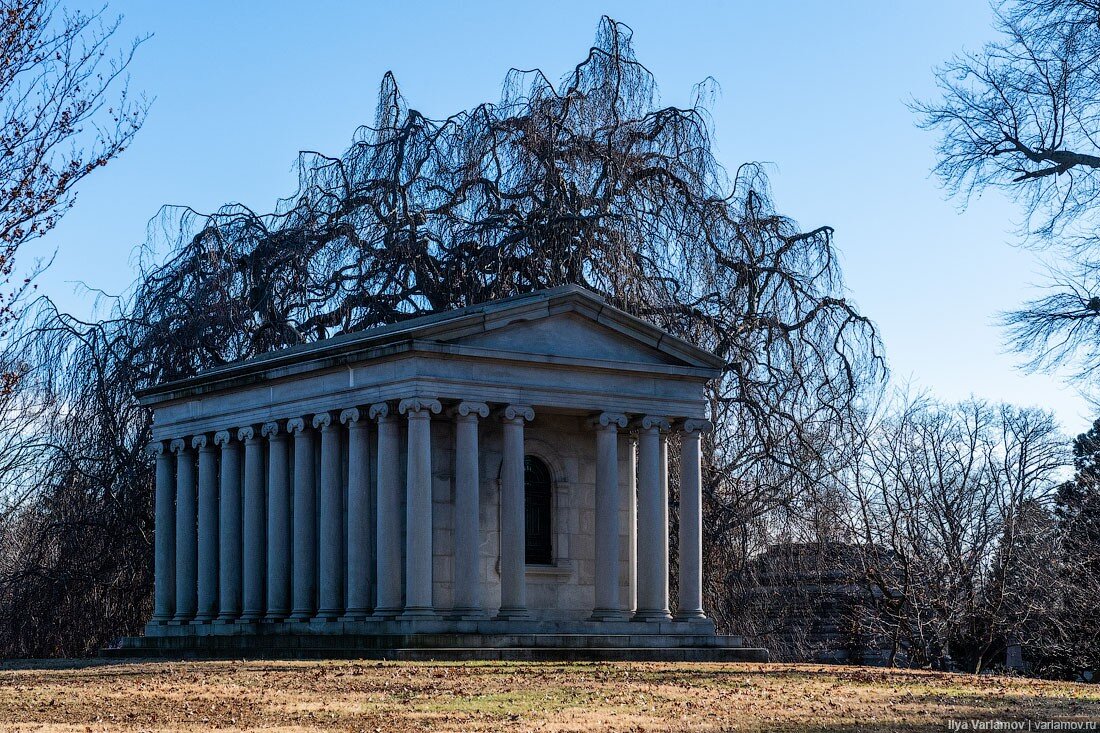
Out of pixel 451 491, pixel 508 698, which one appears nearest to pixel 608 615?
pixel 451 491

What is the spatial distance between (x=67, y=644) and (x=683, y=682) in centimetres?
1919

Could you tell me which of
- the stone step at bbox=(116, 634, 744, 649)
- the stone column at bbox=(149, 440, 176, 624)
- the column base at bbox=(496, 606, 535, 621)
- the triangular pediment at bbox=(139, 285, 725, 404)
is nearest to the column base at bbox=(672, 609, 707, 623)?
the stone step at bbox=(116, 634, 744, 649)

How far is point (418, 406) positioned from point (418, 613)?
365 centimetres

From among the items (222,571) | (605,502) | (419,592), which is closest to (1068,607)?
(605,502)

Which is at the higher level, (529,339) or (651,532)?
(529,339)

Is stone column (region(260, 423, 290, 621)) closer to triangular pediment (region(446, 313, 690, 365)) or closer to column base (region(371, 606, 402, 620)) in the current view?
column base (region(371, 606, 402, 620))

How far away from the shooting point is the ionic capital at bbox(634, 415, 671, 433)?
33.1 metres

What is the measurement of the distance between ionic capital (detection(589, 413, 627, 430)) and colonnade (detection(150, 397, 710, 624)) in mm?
38

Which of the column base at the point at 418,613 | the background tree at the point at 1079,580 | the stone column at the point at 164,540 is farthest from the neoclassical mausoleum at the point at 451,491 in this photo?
the background tree at the point at 1079,580

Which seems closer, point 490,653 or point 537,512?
point 490,653

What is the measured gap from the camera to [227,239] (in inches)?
1603

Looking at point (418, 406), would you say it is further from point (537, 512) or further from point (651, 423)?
point (651, 423)

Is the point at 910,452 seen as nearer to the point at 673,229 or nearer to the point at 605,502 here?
the point at 673,229

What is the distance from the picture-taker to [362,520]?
31359 millimetres
